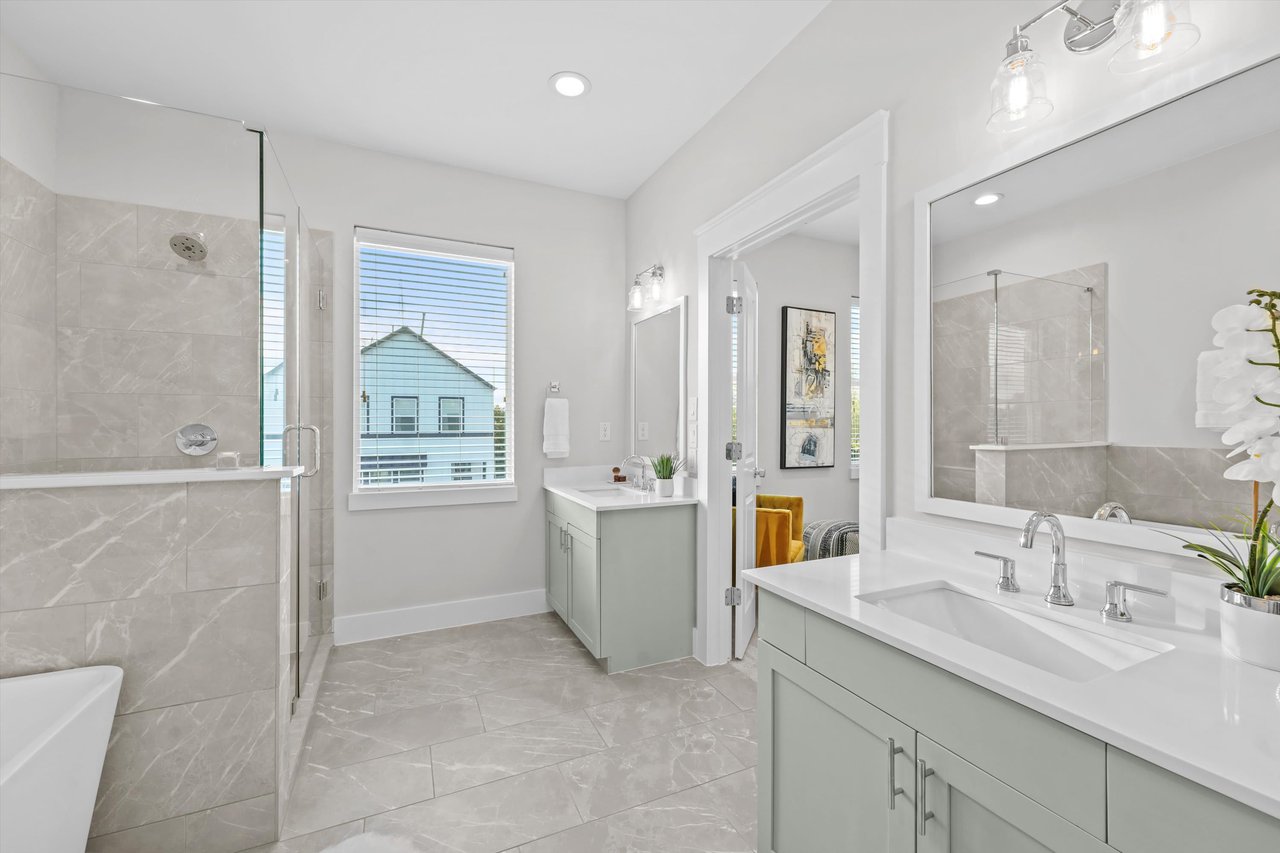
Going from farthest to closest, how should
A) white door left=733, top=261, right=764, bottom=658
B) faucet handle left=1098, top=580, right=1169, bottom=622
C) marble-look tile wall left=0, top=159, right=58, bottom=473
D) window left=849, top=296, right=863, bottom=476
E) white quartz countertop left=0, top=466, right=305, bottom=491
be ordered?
window left=849, top=296, right=863, bottom=476 < white door left=733, top=261, right=764, bottom=658 < marble-look tile wall left=0, top=159, right=58, bottom=473 < white quartz countertop left=0, top=466, right=305, bottom=491 < faucet handle left=1098, top=580, right=1169, bottom=622

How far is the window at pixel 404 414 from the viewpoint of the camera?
10.1ft

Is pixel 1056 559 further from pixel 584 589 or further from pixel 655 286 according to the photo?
pixel 655 286

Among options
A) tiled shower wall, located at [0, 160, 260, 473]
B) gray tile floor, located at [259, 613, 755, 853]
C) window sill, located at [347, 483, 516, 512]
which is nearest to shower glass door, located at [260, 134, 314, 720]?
tiled shower wall, located at [0, 160, 260, 473]

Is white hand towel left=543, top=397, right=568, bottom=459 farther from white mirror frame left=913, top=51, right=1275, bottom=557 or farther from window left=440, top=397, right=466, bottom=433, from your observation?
white mirror frame left=913, top=51, right=1275, bottom=557

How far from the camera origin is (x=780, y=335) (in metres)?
4.07

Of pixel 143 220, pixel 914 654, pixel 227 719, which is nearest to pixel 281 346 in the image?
pixel 143 220

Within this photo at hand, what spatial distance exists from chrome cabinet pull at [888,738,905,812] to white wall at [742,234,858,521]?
3.09m

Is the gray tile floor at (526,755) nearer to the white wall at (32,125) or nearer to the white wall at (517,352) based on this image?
the white wall at (517,352)

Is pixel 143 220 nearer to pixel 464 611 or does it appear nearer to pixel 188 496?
pixel 188 496

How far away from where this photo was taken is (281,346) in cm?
206

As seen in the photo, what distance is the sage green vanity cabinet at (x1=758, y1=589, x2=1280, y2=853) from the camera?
0.67 metres

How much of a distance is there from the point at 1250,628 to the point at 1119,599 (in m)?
0.21

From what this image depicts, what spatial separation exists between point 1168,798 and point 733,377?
223cm

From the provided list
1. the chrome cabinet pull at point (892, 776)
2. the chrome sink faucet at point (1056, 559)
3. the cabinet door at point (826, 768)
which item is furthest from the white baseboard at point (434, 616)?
the chrome sink faucet at point (1056, 559)
